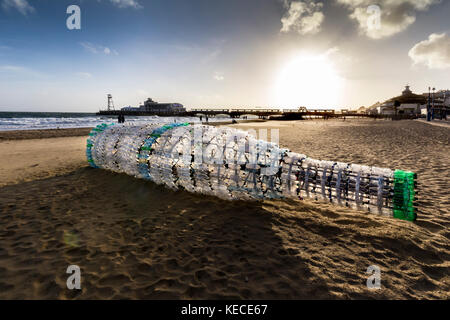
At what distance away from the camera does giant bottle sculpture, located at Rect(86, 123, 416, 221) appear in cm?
301

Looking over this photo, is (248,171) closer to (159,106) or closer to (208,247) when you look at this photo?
(208,247)

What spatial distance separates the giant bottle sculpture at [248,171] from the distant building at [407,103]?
A: 61860 mm

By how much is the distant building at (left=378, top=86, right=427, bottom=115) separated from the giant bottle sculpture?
61.9 meters

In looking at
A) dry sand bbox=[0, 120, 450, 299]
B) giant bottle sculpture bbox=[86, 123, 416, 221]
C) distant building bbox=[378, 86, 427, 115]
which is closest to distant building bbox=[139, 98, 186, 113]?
distant building bbox=[378, 86, 427, 115]

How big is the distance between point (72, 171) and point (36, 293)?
5.23 m

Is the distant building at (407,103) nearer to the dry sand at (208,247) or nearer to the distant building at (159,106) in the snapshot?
the dry sand at (208,247)

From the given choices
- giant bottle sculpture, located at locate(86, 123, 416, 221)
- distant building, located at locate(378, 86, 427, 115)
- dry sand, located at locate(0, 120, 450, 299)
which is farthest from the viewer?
distant building, located at locate(378, 86, 427, 115)

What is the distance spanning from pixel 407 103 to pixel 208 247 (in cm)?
6855

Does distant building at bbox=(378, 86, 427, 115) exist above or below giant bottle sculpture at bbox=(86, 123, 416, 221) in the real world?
above

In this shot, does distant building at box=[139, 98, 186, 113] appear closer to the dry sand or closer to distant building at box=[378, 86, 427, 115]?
distant building at box=[378, 86, 427, 115]

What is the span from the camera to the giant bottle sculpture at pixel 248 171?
3.01 m

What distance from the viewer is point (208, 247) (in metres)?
2.83

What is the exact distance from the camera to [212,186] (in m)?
4.00

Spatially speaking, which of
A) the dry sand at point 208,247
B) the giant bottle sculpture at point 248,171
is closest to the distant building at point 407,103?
the dry sand at point 208,247
